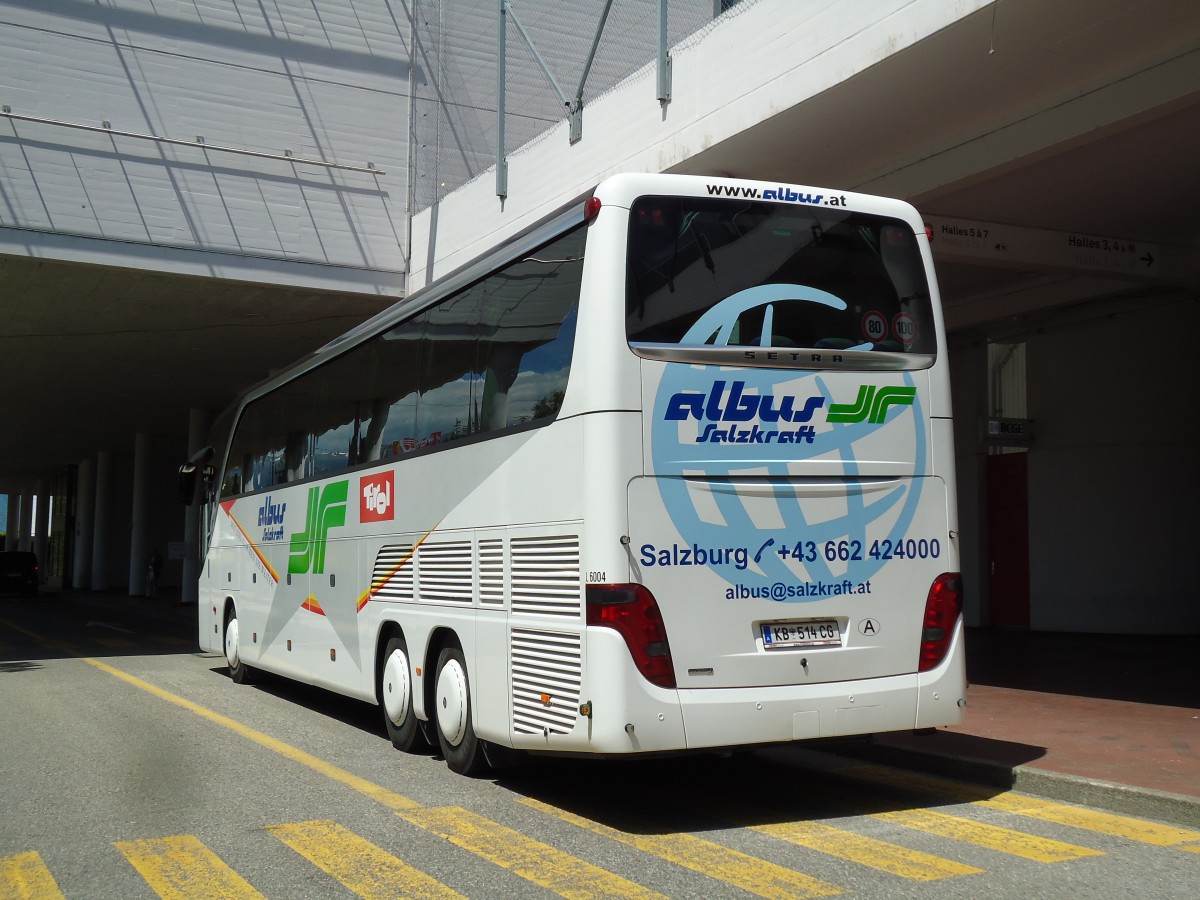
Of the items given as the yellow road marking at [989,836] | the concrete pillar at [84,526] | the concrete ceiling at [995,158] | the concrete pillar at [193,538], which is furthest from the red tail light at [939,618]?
the concrete pillar at [84,526]

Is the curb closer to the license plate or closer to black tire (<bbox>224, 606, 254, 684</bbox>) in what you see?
the license plate

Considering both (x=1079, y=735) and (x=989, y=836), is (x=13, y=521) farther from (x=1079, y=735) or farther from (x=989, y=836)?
(x=989, y=836)

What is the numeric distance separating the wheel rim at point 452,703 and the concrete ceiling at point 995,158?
21.4ft

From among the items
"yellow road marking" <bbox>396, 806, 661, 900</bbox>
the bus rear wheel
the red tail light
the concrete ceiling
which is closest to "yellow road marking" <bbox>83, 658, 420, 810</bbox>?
"yellow road marking" <bbox>396, 806, 661, 900</bbox>

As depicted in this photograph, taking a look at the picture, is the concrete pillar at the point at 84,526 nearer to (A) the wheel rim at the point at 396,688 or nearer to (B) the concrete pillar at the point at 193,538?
(B) the concrete pillar at the point at 193,538

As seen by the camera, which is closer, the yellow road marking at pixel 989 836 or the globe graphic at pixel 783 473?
the yellow road marking at pixel 989 836

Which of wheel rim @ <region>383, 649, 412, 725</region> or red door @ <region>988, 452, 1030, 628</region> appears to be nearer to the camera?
wheel rim @ <region>383, 649, 412, 725</region>

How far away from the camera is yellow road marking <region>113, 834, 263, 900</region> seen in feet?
17.8

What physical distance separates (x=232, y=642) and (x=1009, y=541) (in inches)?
498

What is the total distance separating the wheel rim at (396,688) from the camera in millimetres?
9500

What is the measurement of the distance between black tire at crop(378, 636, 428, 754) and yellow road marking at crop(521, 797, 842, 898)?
2.61m

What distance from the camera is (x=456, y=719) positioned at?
27.6 feet

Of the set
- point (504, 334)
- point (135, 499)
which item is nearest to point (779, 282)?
point (504, 334)

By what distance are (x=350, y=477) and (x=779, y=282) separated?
501 cm
